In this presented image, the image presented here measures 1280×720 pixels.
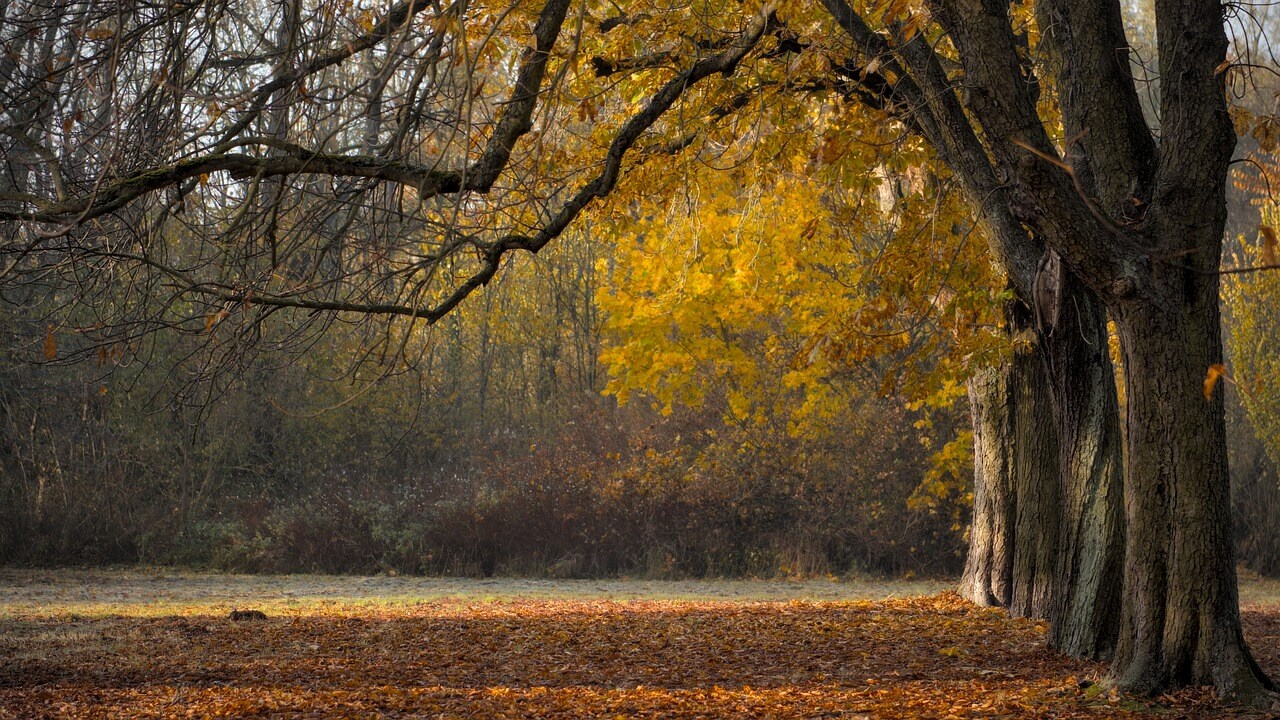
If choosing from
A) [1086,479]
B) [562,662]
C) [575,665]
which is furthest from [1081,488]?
[562,662]

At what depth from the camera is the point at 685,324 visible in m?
16.2

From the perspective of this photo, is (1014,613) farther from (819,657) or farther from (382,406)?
(382,406)

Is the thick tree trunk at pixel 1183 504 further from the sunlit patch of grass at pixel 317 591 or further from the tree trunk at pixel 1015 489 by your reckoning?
the sunlit patch of grass at pixel 317 591

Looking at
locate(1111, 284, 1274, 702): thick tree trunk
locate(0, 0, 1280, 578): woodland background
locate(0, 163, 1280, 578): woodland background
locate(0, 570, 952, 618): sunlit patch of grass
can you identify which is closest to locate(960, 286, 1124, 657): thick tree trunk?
locate(1111, 284, 1274, 702): thick tree trunk

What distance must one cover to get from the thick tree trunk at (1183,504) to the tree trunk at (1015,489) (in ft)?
8.79

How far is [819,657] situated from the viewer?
7.56 metres

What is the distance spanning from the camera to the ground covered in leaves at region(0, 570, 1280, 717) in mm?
5770

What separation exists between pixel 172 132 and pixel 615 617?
18.5 ft

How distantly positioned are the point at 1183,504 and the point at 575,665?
3.84 m

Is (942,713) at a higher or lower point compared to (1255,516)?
lower

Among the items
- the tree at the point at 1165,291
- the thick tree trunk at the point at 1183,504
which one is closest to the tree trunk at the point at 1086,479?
the tree at the point at 1165,291

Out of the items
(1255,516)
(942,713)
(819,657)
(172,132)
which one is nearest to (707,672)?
(819,657)

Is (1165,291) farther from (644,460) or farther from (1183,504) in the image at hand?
(644,460)

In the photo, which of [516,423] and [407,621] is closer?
[407,621]
